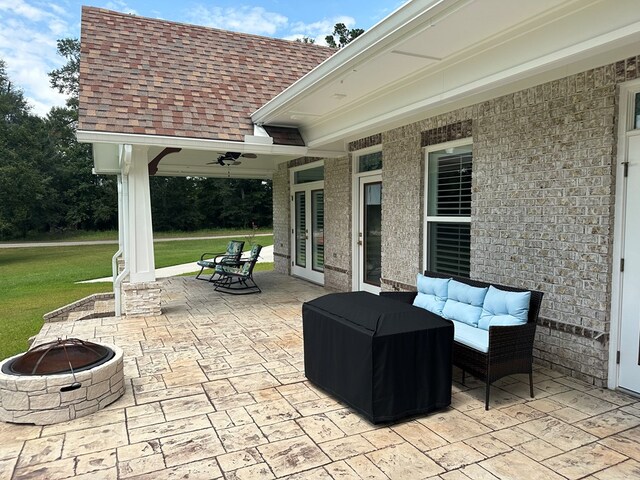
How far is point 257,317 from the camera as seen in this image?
629 cm

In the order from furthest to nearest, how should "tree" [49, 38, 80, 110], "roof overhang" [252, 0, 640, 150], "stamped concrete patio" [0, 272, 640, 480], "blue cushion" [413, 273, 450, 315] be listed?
"tree" [49, 38, 80, 110] < "blue cushion" [413, 273, 450, 315] < "roof overhang" [252, 0, 640, 150] < "stamped concrete patio" [0, 272, 640, 480]

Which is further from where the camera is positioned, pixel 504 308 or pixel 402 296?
pixel 402 296

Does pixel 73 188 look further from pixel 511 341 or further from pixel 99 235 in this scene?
pixel 511 341

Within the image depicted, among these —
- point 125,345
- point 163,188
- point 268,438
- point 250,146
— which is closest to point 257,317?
point 125,345

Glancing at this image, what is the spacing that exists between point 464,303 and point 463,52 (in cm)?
223

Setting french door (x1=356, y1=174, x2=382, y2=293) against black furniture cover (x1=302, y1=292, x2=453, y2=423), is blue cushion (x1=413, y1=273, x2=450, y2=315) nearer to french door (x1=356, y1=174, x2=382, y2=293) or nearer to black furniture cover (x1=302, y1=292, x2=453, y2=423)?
black furniture cover (x1=302, y1=292, x2=453, y2=423)

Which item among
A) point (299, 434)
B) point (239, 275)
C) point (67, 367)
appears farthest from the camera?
point (239, 275)

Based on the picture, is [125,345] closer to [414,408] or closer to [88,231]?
[414,408]

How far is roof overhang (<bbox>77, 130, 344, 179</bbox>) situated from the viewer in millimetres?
5699

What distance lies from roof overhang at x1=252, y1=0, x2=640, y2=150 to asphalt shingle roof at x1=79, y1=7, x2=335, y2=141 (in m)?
1.75

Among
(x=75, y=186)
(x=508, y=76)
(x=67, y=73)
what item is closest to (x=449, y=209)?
(x=508, y=76)

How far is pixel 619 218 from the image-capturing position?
11.6 ft

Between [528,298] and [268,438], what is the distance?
2.26m

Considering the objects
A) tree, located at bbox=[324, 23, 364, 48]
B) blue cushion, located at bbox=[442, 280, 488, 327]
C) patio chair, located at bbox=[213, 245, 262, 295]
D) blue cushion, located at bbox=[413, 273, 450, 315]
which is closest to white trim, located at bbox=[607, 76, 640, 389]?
blue cushion, located at bbox=[442, 280, 488, 327]
